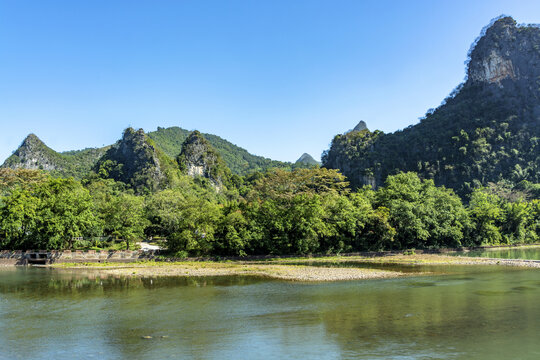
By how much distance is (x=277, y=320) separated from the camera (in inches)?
814

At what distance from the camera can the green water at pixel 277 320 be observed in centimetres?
1579

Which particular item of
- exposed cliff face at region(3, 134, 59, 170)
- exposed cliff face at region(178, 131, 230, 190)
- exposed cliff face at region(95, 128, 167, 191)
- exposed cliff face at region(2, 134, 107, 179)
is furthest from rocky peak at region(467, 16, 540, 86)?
exposed cliff face at region(3, 134, 59, 170)

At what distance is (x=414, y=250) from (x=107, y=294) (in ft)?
154

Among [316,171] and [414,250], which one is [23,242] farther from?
[414,250]

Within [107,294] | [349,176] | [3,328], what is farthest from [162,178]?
[3,328]

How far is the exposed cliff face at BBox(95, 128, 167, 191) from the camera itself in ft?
419

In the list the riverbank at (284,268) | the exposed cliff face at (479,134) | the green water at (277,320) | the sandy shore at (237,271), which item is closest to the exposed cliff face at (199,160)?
the exposed cliff face at (479,134)

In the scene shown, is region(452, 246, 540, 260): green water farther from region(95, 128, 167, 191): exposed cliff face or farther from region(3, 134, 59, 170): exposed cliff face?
region(3, 134, 59, 170): exposed cliff face

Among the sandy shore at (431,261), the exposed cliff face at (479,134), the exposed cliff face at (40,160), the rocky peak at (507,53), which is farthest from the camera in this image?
the exposed cliff face at (40,160)

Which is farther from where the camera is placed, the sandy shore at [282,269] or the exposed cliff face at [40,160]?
the exposed cliff face at [40,160]

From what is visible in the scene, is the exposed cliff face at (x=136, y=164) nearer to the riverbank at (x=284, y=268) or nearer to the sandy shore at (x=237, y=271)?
the riverbank at (x=284, y=268)

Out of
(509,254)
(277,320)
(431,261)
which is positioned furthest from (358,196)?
(277,320)

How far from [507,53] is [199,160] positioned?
119137mm

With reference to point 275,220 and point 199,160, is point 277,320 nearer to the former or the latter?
point 275,220
